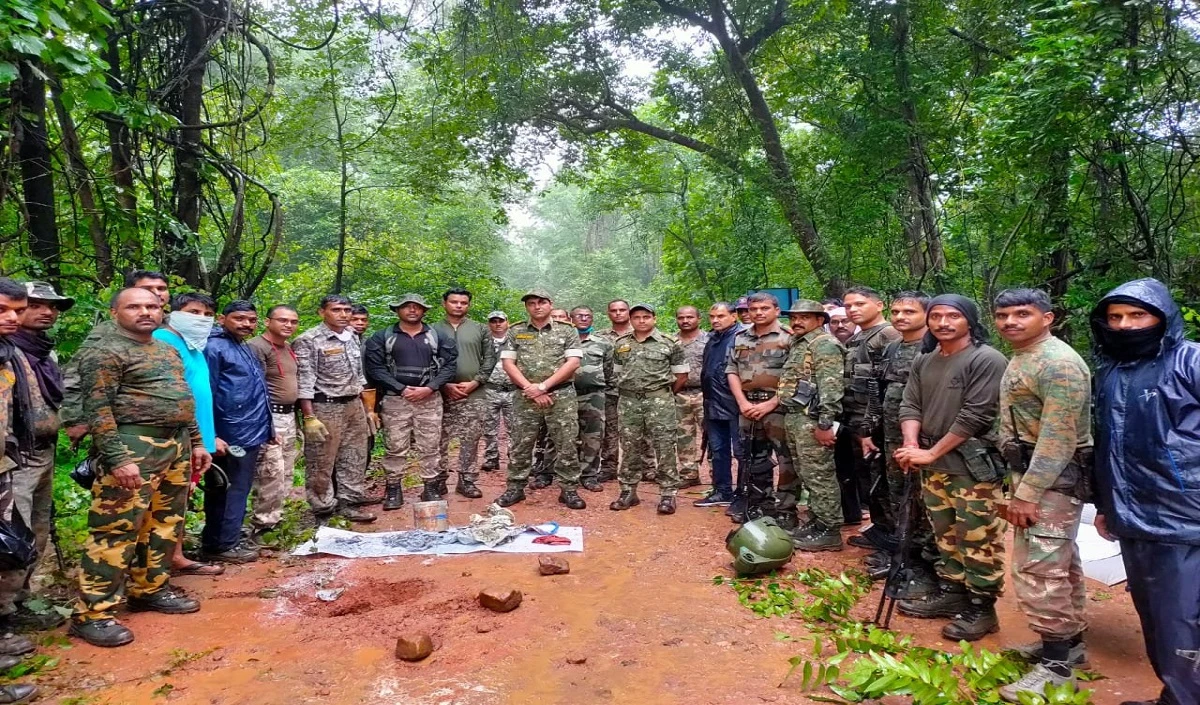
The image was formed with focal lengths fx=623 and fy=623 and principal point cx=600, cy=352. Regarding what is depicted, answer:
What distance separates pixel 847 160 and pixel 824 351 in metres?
6.63

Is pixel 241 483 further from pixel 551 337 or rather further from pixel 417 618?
pixel 551 337

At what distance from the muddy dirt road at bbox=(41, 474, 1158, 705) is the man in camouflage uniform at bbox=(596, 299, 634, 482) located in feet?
8.05

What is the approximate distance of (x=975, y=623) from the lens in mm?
3307

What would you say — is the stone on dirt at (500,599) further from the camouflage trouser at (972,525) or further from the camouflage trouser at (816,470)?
the camouflage trouser at (972,525)

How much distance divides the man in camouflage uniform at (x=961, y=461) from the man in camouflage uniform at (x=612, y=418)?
3365 millimetres

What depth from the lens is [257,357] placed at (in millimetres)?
4703

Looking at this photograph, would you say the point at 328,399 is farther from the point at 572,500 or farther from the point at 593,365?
the point at 593,365

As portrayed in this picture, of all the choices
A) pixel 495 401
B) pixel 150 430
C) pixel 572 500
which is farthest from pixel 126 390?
pixel 495 401

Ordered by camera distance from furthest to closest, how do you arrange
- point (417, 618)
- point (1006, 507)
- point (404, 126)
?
point (404, 126) < point (417, 618) < point (1006, 507)

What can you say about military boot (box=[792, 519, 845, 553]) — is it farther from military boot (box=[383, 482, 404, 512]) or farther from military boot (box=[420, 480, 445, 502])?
military boot (box=[383, 482, 404, 512])

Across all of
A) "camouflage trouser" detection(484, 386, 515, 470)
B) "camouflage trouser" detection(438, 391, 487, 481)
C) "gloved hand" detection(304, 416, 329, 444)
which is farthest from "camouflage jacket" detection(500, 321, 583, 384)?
"camouflage trouser" detection(484, 386, 515, 470)

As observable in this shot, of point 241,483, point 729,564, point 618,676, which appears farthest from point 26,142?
point 729,564

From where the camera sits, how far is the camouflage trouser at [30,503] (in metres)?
3.16

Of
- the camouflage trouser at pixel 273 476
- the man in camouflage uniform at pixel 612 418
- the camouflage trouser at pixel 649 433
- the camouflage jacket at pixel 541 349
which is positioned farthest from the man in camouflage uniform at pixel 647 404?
the camouflage trouser at pixel 273 476
